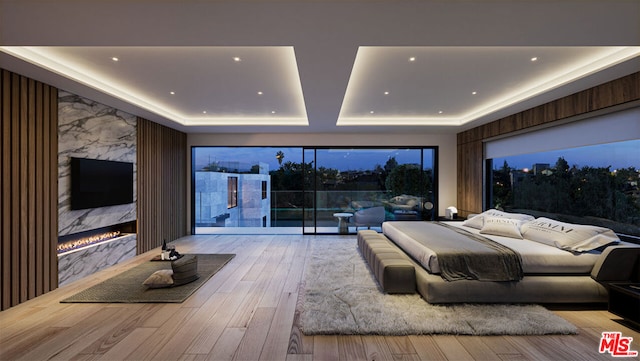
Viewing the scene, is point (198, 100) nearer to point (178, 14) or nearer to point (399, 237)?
point (178, 14)

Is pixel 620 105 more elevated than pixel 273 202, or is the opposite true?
pixel 620 105

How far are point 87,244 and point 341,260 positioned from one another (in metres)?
3.95

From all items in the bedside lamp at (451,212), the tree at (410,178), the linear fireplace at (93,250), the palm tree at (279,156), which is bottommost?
the linear fireplace at (93,250)

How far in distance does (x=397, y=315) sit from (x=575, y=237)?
243 centimetres

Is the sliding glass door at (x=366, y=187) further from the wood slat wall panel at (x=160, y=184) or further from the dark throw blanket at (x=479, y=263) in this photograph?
the dark throw blanket at (x=479, y=263)

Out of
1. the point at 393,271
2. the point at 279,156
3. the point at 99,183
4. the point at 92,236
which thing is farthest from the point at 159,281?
the point at 279,156

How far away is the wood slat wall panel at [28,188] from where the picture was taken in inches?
108

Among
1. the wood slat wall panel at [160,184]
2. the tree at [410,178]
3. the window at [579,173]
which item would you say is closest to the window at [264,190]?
the wood slat wall panel at [160,184]

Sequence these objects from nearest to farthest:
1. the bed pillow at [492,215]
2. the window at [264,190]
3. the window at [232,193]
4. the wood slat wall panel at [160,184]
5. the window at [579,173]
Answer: the window at [579,173] < the bed pillow at [492,215] < the wood slat wall panel at [160,184] < the window at [264,190] < the window at [232,193]

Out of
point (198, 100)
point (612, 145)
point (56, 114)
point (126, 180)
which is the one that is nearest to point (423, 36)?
point (612, 145)

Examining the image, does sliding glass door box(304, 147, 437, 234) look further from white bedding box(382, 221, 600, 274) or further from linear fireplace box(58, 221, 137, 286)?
linear fireplace box(58, 221, 137, 286)

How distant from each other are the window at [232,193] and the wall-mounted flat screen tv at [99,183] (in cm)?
268

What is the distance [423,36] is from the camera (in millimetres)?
2053

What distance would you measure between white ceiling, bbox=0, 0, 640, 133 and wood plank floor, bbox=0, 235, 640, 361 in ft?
8.42
